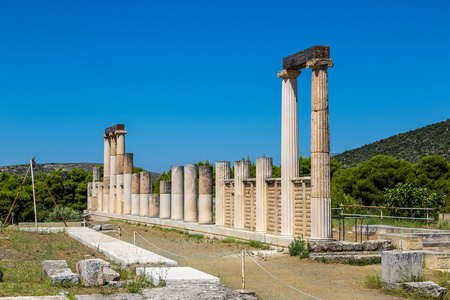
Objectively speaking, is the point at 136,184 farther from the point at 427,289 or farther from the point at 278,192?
the point at 427,289

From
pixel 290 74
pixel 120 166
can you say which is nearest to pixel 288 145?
pixel 290 74

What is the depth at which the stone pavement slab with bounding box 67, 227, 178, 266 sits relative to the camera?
42.1ft

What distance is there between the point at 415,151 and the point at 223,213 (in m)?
39.0

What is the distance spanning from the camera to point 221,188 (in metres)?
21.8

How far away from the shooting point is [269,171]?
744 inches

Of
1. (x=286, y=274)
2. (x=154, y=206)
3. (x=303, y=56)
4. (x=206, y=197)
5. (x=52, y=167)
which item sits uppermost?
(x=303, y=56)

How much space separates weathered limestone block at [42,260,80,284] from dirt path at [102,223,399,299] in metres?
2.99

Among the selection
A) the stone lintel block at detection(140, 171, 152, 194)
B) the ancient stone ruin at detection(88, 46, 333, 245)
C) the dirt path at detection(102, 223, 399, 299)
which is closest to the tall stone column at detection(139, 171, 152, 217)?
the stone lintel block at detection(140, 171, 152, 194)

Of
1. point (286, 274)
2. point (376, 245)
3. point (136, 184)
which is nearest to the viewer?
point (286, 274)

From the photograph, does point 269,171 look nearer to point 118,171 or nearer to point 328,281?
point 328,281

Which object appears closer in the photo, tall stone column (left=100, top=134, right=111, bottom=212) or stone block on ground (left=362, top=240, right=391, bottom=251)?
stone block on ground (left=362, top=240, right=391, bottom=251)

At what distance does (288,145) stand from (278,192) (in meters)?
1.74

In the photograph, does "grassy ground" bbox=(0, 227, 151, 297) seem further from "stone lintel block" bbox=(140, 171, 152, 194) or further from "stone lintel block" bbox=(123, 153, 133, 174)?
"stone lintel block" bbox=(123, 153, 133, 174)

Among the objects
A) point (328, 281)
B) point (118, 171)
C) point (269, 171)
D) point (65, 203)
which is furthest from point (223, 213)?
point (65, 203)
